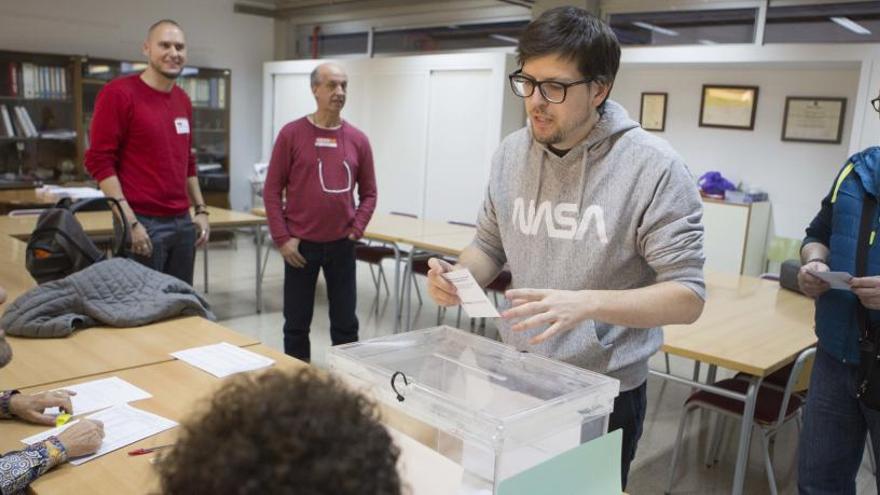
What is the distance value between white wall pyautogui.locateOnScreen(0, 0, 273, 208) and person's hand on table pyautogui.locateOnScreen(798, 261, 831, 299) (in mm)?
7427

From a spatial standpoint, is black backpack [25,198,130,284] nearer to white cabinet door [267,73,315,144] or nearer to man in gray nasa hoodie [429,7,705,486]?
man in gray nasa hoodie [429,7,705,486]

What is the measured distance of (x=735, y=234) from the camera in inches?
217

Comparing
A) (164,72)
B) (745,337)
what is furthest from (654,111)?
(164,72)

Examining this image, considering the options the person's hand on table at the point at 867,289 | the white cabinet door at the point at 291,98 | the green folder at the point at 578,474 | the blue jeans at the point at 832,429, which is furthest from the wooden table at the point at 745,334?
the white cabinet door at the point at 291,98

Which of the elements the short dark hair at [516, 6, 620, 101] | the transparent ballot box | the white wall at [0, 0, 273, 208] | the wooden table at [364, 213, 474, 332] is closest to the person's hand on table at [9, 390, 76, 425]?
the transparent ballot box

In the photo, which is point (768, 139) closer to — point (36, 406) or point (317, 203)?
point (317, 203)

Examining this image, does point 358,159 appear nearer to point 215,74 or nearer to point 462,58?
point 462,58

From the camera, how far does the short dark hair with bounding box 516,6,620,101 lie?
4.48ft

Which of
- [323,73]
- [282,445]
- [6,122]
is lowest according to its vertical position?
[282,445]

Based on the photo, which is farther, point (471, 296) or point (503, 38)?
point (503, 38)

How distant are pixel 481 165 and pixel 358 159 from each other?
9.56ft

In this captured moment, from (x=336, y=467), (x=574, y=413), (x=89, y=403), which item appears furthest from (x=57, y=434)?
(x=336, y=467)

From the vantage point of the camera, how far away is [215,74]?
815cm

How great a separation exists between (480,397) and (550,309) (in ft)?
0.70
